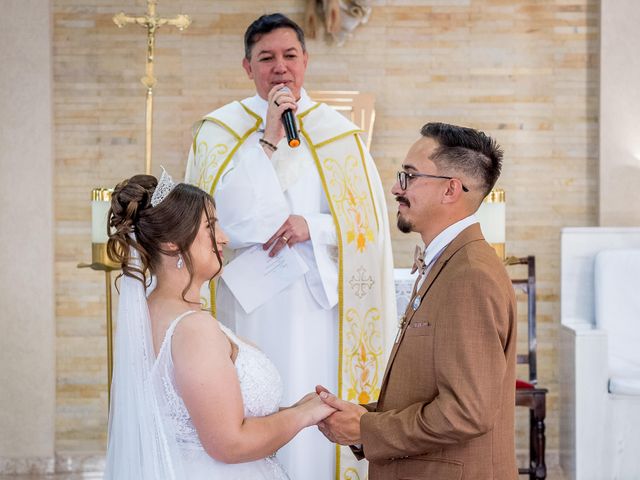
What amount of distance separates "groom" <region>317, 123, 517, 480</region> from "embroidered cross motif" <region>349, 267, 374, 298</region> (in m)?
1.21

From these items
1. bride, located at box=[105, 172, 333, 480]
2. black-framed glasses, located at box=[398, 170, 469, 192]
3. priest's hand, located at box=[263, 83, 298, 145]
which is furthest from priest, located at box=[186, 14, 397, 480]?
black-framed glasses, located at box=[398, 170, 469, 192]

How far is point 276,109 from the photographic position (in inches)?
134

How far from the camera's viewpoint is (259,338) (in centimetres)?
360

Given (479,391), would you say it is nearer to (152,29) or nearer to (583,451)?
(583,451)

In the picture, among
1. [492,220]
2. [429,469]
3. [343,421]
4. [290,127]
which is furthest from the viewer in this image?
[492,220]

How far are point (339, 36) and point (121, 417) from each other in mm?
4099

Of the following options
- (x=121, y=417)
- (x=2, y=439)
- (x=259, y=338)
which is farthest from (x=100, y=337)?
(x=121, y=417)

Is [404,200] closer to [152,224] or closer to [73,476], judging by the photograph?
[152,224]

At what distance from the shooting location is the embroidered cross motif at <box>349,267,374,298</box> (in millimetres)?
3771

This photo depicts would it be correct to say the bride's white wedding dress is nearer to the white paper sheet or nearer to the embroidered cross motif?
the white paper sheet

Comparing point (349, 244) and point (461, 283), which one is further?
point (349, 244)

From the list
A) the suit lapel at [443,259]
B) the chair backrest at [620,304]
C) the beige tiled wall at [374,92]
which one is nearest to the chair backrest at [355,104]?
the beige tiled wall at [374,92]

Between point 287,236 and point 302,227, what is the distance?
74mm

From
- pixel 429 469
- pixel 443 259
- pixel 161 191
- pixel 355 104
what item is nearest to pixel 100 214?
pixel 355 104
